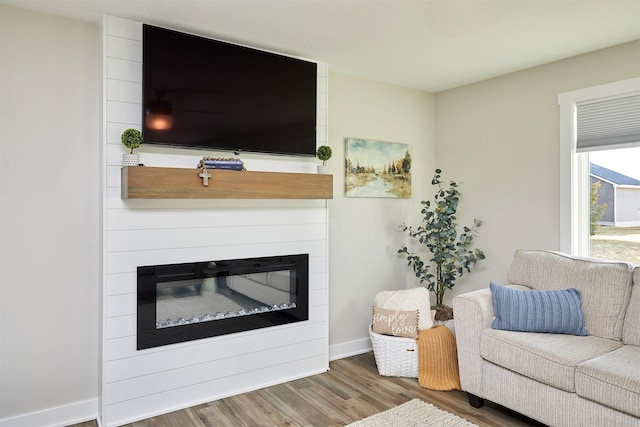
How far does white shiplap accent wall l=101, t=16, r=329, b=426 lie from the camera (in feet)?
8.80

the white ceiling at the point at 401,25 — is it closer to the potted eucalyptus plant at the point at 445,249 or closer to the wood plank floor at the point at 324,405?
the potted eucalyptus plant at the point at 445,249

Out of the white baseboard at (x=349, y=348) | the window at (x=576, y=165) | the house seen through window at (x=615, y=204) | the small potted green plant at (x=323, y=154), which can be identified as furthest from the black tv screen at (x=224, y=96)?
the house seen through window at (x=615, y=204)

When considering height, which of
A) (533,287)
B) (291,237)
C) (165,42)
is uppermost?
(165,42)

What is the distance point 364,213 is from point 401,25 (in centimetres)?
173

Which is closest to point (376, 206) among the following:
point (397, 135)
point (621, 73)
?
point (397, 135)

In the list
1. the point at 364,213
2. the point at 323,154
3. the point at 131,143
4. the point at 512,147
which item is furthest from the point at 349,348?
the point at 131,143

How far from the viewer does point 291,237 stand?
340cm

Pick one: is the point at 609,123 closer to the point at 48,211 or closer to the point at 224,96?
the point at 224,96

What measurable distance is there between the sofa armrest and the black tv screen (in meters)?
1.60

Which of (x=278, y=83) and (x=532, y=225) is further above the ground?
(x=278, y=83)

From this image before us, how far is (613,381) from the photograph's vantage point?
2.17 m

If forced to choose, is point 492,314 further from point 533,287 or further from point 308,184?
point 308,184

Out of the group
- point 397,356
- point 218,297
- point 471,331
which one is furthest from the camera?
point 397,356

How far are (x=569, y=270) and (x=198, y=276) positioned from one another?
2.54m
